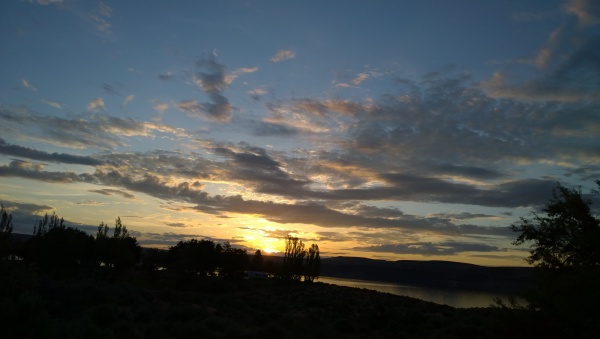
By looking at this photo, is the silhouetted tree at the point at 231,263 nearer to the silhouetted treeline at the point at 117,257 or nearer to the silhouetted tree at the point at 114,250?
the silhouetted treeline at the point at 117,257

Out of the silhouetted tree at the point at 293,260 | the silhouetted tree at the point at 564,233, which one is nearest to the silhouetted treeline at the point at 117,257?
the silhouetted tree at the point at 293,260

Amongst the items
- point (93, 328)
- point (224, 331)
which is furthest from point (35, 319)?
point (224, 331)

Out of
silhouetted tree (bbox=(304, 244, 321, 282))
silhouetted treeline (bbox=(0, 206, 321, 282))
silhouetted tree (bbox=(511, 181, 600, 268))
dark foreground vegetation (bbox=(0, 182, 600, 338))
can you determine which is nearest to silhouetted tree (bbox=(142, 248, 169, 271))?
silhouetted treeline (bbox=(0, 206, 321, 282))

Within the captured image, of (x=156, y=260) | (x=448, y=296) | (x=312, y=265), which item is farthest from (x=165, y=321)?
(x=448, y=296)

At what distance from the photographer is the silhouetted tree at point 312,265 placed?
297 feet

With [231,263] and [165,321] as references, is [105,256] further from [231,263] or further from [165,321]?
[165,321]

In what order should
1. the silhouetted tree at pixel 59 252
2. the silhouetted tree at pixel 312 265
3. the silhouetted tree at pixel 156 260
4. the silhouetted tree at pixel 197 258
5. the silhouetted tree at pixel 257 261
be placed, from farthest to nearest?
the silhouetted tree at pixel 257 261
the silhouetted tree at pixel 312 265
the silhouetted tree at pixel 156 260
the silhouetted tree at pixel 197 258
the silhouetted tree at pixel 59 252

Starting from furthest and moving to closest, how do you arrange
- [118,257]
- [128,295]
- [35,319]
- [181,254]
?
[181,254] < [118,257] < [128,295] < [35,319]

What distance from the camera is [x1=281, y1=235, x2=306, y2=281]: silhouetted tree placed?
277 ft

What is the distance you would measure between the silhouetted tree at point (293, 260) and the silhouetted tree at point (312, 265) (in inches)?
67.3

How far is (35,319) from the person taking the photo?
1109 cm

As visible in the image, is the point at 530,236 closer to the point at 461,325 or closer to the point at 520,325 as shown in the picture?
the point at 520,325

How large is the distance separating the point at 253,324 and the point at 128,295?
1035cm

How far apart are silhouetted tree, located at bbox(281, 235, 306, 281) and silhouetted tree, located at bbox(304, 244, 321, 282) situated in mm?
1709
